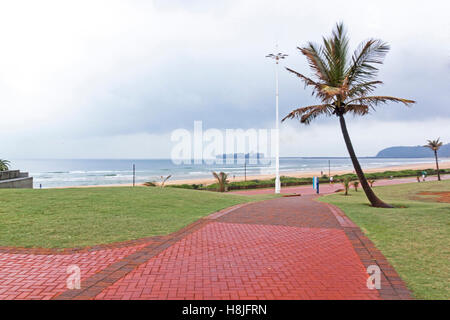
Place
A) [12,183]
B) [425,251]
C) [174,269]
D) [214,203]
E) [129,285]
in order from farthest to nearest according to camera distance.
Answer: [12,183] < [214,203] < [425,251] < [174,269] < [129,285]

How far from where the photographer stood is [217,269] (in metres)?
4.22

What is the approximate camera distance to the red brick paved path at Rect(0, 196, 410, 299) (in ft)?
11.4

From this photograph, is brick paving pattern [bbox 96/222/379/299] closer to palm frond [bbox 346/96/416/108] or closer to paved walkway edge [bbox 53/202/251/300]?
paved walkway edge [bbox 53/202/251/300]

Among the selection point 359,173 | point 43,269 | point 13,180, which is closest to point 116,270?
point 43,269

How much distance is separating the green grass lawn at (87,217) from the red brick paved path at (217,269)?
2.75 feet

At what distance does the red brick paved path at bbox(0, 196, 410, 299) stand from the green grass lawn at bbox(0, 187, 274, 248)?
84 centimetres

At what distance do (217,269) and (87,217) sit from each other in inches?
192

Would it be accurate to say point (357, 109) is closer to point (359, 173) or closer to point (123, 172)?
point (359, 173)

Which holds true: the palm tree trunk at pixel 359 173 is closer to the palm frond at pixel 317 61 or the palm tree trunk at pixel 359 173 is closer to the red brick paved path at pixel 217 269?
the palm frond at pixel 317 61

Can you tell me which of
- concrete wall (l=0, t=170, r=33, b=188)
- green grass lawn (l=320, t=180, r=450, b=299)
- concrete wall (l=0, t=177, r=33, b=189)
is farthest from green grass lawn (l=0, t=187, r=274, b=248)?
concrete wall (l=0, t=170, r=33, b=188)

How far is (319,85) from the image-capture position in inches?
495

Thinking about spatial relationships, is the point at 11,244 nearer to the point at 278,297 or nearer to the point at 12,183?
the point at 278,297
